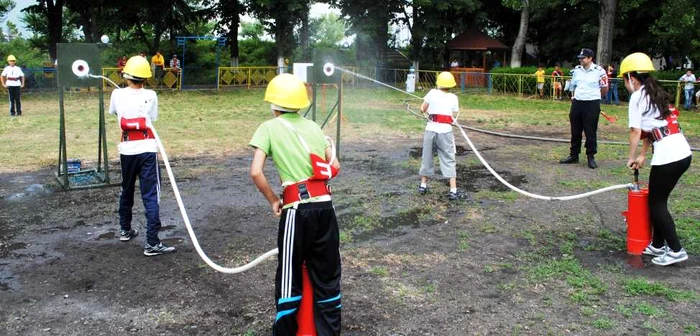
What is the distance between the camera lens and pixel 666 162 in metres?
5.39

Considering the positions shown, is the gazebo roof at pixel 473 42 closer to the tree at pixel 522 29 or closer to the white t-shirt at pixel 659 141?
the tree at pixel 522 29

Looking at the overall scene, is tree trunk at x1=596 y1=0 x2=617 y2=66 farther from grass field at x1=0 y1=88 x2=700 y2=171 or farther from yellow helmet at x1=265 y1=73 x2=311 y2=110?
yellow helmet at x1=265 y1=73 x2=311 y2=110

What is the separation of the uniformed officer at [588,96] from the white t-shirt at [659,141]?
14.5 ft

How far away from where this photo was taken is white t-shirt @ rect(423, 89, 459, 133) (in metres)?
7.66

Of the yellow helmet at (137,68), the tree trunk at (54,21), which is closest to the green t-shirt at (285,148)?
the yellow helmet at (137,68)

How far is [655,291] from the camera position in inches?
193

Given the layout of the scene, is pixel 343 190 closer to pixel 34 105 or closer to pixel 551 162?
pixel 551 162

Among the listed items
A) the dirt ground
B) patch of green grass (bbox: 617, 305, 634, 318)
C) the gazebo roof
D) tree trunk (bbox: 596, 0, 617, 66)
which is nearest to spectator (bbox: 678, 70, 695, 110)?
tree trunk (bbox: 596, 0, 617, 66)

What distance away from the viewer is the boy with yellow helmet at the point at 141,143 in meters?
5.74

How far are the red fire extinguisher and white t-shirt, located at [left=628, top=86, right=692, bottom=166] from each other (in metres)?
0.36

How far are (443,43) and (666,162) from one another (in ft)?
104

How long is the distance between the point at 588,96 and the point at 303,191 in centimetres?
749

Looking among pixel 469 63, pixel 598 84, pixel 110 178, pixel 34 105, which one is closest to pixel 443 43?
pixel 469 63

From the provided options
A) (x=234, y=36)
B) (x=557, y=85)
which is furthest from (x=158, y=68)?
(x=557, y=85)
